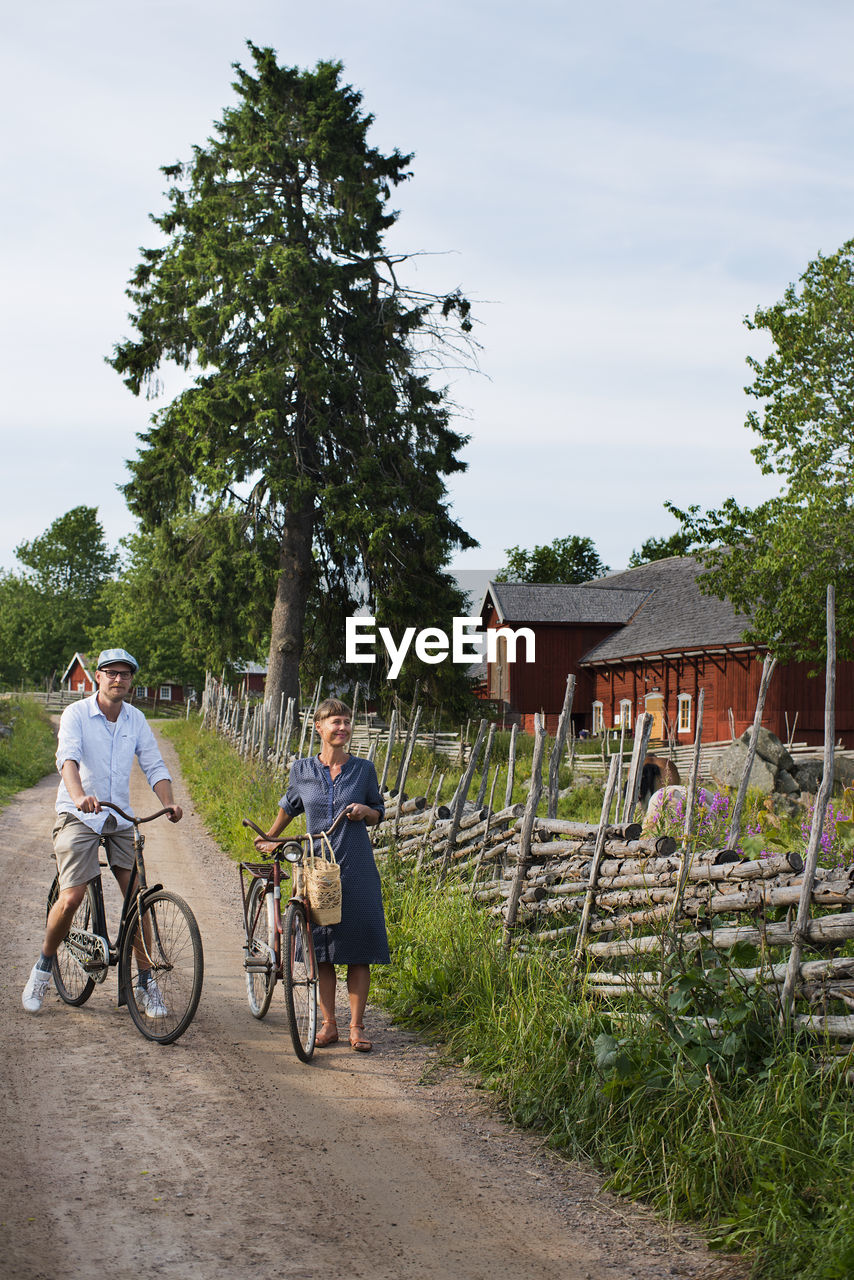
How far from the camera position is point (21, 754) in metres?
22.2

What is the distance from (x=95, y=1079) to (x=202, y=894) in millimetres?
5114

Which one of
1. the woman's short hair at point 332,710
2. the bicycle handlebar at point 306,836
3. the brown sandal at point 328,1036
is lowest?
the brown sandal at point 328,1036

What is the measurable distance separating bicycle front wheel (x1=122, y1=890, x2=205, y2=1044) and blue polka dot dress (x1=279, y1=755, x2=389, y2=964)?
2.21 ft

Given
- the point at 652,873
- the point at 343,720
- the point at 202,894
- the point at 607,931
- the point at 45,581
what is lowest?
the point at 202,894

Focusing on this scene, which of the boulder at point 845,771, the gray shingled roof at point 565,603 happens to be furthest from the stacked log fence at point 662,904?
the gray shingled roof at point 565,603

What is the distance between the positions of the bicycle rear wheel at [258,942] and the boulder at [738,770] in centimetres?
1352

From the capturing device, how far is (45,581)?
8069cm

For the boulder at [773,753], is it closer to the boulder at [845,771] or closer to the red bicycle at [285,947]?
the boulder at [845,771]

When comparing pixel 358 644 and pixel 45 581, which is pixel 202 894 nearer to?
pixel 358 644

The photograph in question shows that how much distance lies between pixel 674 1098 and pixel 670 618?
32.9 meters

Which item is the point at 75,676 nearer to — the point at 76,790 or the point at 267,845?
the point at 76,790

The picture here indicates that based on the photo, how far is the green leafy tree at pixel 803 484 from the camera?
77.8 ft

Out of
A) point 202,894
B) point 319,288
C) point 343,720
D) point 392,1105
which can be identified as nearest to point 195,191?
point 319,288
